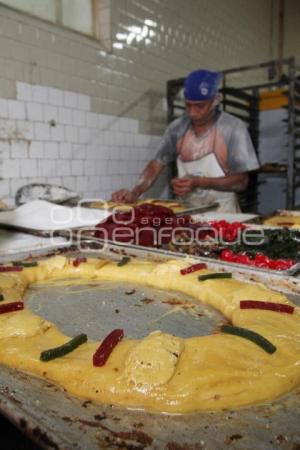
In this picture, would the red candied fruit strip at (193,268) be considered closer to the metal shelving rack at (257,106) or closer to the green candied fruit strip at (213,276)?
the green candied fruit strip at (213,276)

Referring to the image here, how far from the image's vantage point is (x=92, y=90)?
15.1 ft

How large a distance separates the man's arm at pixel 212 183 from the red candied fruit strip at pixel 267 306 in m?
2.45

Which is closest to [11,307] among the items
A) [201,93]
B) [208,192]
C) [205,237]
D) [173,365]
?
[173,365]

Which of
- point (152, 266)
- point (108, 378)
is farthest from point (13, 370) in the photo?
point (152, 266)

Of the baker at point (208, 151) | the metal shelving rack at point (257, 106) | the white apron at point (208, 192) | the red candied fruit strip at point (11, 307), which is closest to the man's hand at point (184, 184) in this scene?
the baker at point (208, 151)

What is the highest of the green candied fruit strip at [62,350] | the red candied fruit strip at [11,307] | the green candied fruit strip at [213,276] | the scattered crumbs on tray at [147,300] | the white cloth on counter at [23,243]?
the white cloth on counter at [23,243]

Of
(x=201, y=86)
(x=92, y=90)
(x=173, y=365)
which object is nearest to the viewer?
(x=173, y=365)

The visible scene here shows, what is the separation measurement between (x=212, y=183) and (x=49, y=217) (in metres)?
1.72

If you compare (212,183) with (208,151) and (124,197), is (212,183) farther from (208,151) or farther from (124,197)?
(124,197)

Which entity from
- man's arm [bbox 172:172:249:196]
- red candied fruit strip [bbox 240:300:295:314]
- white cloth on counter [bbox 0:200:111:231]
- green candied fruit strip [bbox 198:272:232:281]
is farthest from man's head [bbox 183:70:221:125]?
red candied fruit strip [bbox 240:300:295:314]

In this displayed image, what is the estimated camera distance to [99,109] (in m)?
4.70

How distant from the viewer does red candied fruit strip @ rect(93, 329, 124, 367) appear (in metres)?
1.08

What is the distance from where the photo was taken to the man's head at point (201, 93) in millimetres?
3975

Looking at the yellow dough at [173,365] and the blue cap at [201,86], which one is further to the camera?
the blue cap at [201,86]
